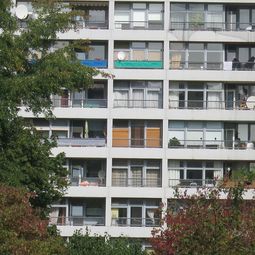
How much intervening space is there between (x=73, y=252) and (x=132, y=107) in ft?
53.8

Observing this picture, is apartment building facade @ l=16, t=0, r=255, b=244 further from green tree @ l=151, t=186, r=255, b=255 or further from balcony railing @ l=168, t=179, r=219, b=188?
green tree @ l=151, t=186, r=255, b=255

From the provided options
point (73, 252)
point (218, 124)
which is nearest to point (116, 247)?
point (73, 252)

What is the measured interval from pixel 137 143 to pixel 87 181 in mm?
3459

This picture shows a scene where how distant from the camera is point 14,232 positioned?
75.3 feet

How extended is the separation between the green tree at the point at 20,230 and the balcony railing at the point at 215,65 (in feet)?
86.6

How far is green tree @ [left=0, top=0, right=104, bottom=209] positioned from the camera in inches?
1142

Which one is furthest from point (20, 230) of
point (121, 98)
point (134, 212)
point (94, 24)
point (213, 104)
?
point (94, 24)

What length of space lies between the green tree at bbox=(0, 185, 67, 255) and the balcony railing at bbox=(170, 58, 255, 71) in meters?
26.4

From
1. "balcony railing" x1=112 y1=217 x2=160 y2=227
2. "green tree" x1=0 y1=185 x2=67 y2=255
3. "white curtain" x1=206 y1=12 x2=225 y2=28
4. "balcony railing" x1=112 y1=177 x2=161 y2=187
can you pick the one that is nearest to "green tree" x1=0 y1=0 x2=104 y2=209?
"green tree" x1=0 y1=185 x2=67 y2=255

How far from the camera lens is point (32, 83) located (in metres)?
28.9

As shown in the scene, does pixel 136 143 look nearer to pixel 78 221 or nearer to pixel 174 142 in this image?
pixel 174 142

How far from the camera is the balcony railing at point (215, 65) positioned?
50219 millimetres

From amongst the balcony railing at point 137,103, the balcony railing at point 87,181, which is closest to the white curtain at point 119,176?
the balcony railing at point 87,181

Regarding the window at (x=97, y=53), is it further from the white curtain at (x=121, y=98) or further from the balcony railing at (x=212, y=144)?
the balcony railing at (x=212, y=144)
